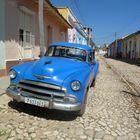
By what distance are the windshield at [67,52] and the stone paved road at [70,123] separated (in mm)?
1308

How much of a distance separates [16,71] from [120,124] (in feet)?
8.00

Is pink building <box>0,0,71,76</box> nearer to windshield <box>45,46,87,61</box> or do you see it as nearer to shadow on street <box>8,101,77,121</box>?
windshield <box>45,46,87,61</box>

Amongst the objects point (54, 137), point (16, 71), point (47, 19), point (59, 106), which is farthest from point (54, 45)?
point (47, 19)

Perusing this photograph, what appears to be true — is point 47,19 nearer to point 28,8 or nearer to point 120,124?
point 28,8

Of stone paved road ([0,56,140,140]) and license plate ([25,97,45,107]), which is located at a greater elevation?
license plate ([25,97,45,107])

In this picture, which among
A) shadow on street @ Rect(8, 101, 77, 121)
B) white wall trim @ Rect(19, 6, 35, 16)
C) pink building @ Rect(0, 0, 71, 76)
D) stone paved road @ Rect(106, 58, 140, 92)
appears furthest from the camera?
stone paved road @ Rect(106, 58, 140, 92)

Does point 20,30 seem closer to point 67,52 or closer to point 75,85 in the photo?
point 67,52

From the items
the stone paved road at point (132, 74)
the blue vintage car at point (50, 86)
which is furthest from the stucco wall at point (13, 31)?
the stone paved road at point (132, 74)

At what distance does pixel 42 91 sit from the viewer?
5.23 m

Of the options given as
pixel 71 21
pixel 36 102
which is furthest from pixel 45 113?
pixel 71 21

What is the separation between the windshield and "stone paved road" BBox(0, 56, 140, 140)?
131 cm

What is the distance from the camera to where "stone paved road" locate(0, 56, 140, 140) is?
4602 mm

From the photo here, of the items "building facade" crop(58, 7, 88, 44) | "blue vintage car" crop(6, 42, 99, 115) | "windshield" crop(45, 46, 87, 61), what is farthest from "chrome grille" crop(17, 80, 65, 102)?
"building facade" crop(58, 7, 88, 44)

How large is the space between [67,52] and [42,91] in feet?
7.77
